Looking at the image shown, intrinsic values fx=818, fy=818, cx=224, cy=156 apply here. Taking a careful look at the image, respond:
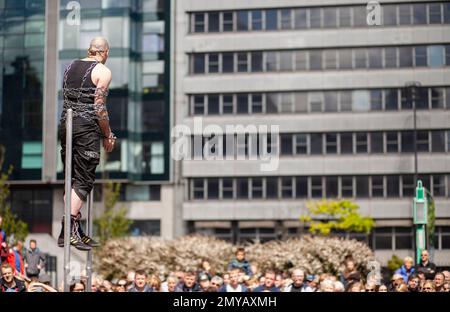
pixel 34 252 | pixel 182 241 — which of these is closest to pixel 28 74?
pixel 182 241

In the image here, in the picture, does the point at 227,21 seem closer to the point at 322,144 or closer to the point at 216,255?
the point at 322,144

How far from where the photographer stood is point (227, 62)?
58125 mm

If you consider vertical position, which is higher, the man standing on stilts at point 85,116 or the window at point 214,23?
the window at point 214,23

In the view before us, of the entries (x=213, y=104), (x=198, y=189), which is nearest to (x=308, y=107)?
(x=213, y=104)

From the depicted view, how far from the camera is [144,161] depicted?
58219 mm

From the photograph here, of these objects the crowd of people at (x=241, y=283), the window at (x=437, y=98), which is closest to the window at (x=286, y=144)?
the window at (x=437, y=98)

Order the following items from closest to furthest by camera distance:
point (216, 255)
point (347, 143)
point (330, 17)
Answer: point (216, 255) → point (330, 17) → point (347, 143)

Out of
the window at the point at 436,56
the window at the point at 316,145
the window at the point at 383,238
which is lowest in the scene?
the window at the point at 383,238

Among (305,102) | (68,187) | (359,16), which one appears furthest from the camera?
(305,102)

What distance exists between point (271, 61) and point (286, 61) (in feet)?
3.45

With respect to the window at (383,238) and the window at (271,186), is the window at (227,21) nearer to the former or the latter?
the window at (271,186)

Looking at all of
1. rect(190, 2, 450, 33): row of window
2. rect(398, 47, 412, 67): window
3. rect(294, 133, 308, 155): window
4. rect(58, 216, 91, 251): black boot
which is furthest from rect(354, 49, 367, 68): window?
rect(58, 216, 91, 251): black boot

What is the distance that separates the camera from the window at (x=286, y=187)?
5685 centimetres

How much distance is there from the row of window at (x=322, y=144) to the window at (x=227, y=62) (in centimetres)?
500
